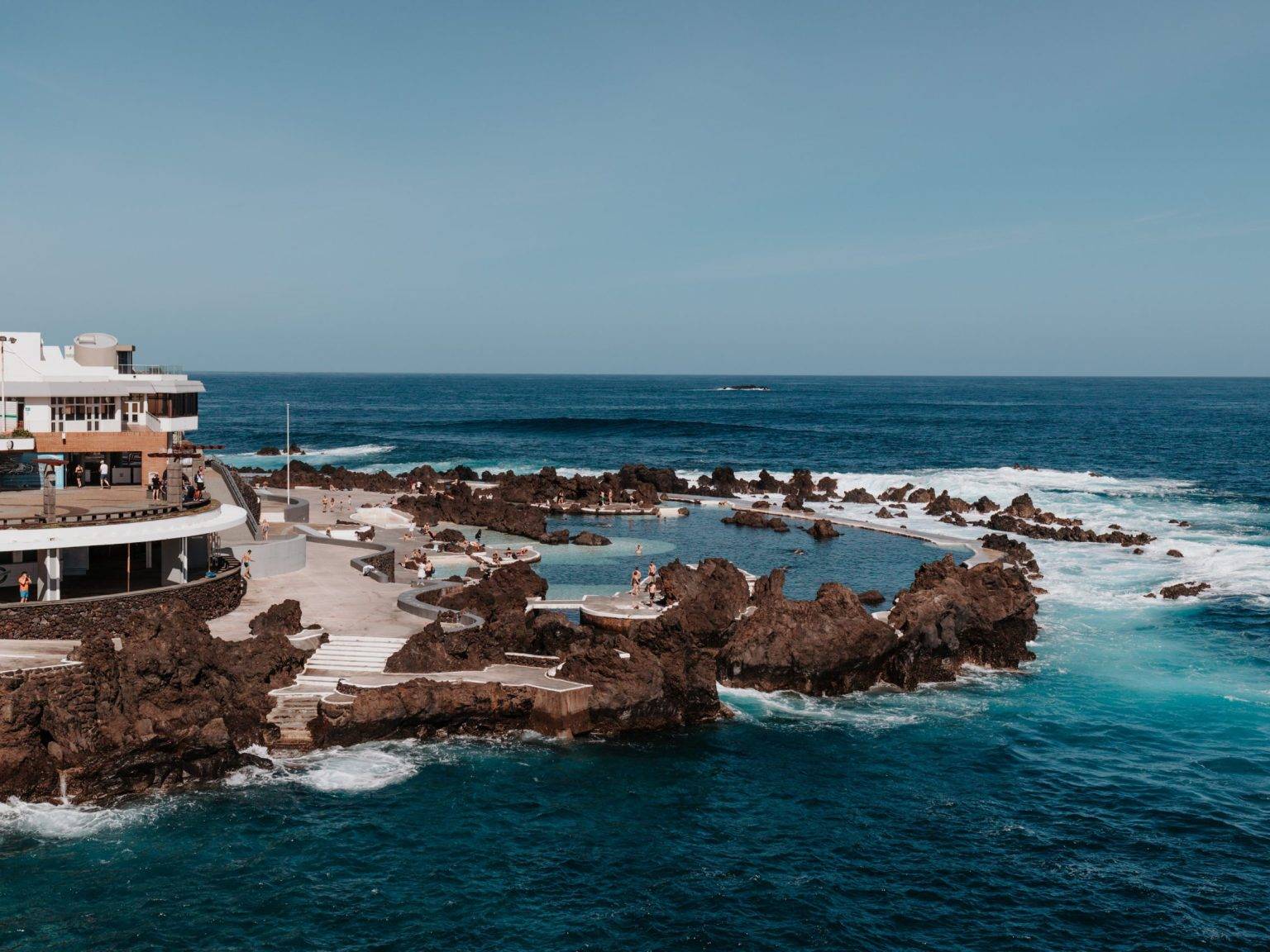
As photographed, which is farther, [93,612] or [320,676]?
[93,612]

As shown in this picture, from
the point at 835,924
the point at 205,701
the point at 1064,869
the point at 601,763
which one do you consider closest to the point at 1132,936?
the point at 1064,869

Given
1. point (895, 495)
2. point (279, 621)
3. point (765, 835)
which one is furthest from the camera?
point (895, 495)

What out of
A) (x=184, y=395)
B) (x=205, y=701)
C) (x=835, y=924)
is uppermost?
(x=184, y=395)

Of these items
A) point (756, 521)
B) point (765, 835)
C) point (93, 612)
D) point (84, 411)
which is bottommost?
point (765, 835)

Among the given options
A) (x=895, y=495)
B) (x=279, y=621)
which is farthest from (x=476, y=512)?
(x=895, y=495)

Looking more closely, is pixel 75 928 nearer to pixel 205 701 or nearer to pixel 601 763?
pixel 205 701

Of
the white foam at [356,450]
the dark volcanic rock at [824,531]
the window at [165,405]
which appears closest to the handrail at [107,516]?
the window at [165,405]

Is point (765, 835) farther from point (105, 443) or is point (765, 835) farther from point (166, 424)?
point (105, 443)

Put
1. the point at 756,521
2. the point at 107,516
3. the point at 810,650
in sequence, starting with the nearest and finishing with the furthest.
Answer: the point at 107,516
the point at 810,650
the point at 756,521
